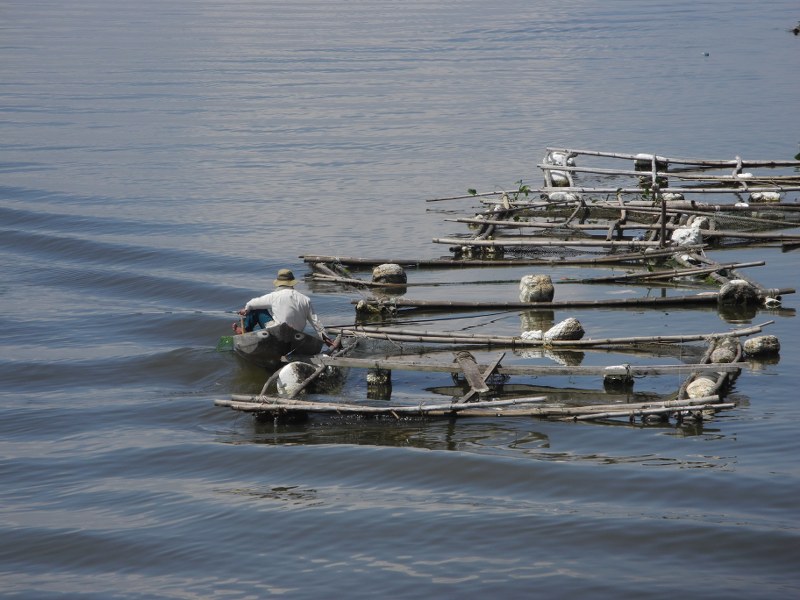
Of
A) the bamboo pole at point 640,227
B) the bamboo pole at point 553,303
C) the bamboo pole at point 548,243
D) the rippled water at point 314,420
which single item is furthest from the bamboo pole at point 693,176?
the bamboo pole at point 553,303

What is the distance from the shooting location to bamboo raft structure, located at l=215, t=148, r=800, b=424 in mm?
12523

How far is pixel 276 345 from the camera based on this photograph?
14.1 metres

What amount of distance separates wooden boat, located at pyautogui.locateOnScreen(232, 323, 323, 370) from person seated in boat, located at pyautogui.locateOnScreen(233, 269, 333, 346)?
13 cm

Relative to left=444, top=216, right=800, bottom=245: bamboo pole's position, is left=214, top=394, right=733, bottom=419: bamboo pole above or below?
below

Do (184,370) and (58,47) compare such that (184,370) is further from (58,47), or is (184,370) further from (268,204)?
(58,47)

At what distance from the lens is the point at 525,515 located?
10930mm

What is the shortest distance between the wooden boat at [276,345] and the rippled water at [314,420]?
753 millimetres

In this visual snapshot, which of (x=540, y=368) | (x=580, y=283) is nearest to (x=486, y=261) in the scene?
(x=580, y=283)

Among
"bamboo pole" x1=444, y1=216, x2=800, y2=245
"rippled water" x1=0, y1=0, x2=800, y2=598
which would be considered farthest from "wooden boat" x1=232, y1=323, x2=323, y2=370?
"bamboo pole" x1=444, y1=216, x2=800, y2=245

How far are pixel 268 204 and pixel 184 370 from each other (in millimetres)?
11459

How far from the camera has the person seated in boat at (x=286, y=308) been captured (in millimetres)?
14039

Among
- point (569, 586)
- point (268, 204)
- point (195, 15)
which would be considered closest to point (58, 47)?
point (195, 15)

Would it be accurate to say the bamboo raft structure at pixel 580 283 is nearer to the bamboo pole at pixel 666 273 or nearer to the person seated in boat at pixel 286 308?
the bamboo pole at pixel 666 273

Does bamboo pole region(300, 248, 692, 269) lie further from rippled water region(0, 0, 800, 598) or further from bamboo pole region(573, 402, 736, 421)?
bamboo pole region(573, 402, 736, 421)
